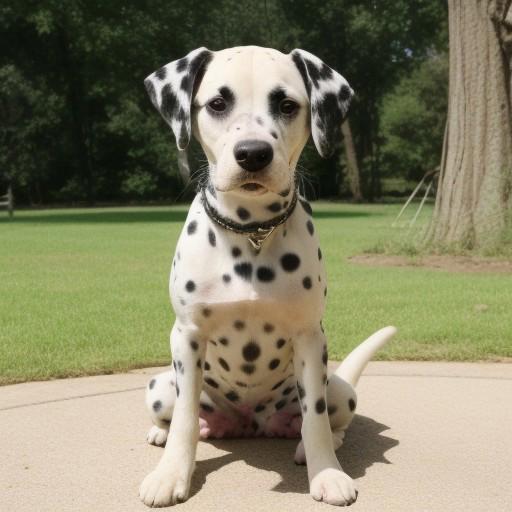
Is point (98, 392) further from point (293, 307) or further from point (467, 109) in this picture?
point (467, 109)

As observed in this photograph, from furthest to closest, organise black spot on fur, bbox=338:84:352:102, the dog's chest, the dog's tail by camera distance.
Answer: the dog's tail, black spot on fur, bbox=338:84:352:102, the dog's chest

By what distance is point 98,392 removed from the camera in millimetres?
4945

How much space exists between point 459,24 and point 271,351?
32.4ft

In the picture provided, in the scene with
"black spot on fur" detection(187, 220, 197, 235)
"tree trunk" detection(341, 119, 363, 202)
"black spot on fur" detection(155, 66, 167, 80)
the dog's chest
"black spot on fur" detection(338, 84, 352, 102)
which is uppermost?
"black spot on fur" detection(155, 66, 167, 80)

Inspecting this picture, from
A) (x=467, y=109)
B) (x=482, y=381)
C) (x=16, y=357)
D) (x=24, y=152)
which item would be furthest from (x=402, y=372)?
(x=24, y=152)

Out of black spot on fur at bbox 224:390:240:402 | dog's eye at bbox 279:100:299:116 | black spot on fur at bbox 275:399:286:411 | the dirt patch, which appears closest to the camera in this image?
dog's eye at bbox 279:100:299:116

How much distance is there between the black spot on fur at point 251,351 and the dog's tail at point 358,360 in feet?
2.61

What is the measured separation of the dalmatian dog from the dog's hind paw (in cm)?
53

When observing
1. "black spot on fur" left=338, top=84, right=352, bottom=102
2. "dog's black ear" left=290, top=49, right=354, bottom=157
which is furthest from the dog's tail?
"black spot on fur" left=338, top=84, right=352, bottom=102

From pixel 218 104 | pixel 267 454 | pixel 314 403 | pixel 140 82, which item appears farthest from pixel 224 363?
pixel 140 82

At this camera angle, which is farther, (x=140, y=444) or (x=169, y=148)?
(x=169, y=148)

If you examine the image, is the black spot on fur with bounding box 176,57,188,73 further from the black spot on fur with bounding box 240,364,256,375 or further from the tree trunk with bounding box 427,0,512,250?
the tree trunk with bounding box 427,0,512,250

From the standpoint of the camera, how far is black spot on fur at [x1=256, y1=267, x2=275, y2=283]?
3240 millimetres

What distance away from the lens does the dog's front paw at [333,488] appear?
10.4 ft
